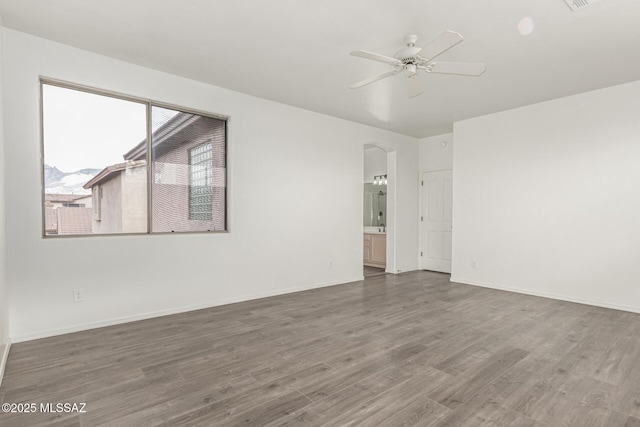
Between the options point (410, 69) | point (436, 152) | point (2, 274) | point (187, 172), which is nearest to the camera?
point (2, 274)

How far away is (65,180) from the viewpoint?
10.7 ft

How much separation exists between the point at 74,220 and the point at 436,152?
240 inches

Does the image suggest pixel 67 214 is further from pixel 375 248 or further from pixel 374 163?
pixel 374 163

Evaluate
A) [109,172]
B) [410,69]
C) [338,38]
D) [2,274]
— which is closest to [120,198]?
[109,172]

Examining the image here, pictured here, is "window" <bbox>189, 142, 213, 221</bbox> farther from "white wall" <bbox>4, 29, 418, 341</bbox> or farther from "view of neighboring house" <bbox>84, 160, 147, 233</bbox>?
"view of neighboring house" <bbox>84, 160, 147, 233</bbox>

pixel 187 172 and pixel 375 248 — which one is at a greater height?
pixel 187 172

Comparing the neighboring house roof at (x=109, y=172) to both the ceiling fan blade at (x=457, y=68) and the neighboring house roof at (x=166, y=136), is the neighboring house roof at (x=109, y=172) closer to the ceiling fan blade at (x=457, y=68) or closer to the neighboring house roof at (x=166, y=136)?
the neighboring house roof at (x=166, y=136)

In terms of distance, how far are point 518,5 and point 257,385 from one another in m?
3.39

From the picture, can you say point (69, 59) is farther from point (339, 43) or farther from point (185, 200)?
point (339, 43)

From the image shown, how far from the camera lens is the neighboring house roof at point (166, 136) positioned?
3.69 metres

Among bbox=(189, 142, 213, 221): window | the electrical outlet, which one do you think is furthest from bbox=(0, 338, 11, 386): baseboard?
bbox=(189, 142, 213, 221): window

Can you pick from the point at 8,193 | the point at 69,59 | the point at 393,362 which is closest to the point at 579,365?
the point at 393,362

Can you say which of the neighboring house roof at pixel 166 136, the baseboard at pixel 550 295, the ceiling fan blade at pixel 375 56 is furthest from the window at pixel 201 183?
the baseboard at pixel 550 295

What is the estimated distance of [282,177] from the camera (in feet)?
15.9
